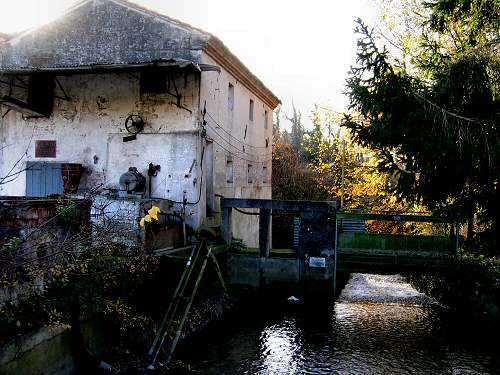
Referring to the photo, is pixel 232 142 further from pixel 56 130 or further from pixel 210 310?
pixel 210 310

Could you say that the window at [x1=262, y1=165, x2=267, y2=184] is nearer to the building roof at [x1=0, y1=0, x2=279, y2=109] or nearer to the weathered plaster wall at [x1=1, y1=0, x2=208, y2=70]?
the building roof at [x1=0, y1=0, x2=279, y2=109]

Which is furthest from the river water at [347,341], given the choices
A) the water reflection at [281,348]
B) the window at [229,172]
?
the window at [229,172]

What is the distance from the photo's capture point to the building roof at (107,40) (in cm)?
1406

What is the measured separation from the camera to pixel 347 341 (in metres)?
11.4

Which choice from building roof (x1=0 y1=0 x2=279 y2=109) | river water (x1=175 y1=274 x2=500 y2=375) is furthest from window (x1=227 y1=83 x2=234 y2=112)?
river water (x1=175 y1=274 x2=500 y2=375)

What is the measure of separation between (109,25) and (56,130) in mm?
3646

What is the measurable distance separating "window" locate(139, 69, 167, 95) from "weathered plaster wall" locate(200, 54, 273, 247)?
3.75 feet

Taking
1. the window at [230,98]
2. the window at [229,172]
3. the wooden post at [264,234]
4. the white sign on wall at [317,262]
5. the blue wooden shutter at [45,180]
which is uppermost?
the window at [230,98]

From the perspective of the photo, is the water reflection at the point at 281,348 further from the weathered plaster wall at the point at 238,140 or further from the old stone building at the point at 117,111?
the weathered plaster wall at the point at 238,140

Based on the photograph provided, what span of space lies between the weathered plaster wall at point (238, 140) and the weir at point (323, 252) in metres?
3.95

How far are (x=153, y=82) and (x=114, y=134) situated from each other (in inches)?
78.3

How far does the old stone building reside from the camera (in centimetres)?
1405

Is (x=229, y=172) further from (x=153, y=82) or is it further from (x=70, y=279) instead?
(x=70, y=279)

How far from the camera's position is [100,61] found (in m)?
14.5
